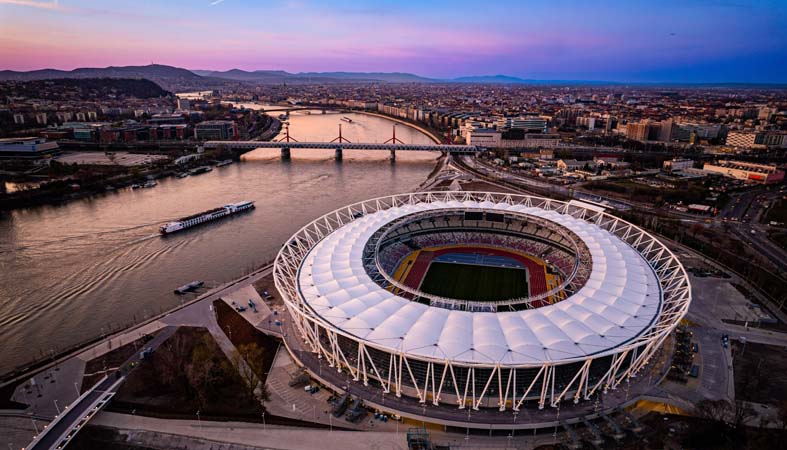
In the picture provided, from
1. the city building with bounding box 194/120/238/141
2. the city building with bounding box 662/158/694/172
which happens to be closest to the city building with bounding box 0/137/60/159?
the city building with bounding box 194/120/238/141

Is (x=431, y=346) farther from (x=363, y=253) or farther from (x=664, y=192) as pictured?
(x=664, y=192)

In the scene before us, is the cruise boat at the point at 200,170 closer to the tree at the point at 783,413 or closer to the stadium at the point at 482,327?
the stadium at the point at 482,327


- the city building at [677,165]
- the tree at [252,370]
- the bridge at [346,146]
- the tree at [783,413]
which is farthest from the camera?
the bridge at [346,146]

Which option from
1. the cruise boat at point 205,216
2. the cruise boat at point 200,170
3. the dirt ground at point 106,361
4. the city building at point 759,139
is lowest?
the dirt ground at point 106,361

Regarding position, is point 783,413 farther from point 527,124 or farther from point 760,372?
point 527,124

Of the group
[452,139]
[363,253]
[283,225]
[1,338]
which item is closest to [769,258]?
[363,253]

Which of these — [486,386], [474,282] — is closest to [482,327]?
[486,386]

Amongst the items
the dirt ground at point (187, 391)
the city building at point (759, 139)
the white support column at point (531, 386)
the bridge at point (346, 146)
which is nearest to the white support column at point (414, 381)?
the white support column at point (531, 386)
